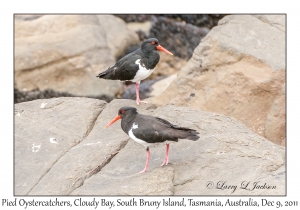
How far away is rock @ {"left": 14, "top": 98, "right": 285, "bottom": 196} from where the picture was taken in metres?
7.57

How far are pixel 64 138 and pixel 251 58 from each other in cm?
411

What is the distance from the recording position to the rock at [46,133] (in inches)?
323

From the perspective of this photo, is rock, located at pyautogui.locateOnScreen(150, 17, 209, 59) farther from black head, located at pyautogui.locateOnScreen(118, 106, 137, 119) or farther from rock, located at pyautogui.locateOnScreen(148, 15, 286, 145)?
black head, located at pyautogui.locateOnScreen(118, 106, 137, 119)

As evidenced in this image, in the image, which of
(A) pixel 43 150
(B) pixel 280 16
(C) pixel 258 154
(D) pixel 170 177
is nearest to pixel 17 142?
(A) pixel 43 150

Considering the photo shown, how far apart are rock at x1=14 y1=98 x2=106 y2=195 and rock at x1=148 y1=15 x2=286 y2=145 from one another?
224cm

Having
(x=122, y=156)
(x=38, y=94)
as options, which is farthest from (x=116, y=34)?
(x=122, y=156)

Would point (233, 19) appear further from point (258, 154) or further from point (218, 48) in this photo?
point (258, 154)

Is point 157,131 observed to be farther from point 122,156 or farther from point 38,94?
point 38,94

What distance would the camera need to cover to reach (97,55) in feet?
49.3

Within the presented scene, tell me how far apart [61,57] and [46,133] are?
591 cm

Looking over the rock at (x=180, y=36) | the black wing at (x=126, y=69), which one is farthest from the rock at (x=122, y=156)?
the rock at (x=180, y=36)

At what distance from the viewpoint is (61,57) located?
1464 centimetres

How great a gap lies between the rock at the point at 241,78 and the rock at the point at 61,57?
354 centimetres

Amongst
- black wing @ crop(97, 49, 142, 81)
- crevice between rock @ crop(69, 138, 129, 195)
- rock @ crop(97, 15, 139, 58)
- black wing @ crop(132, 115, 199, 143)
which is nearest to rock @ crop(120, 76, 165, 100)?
rock @ crop(97, 15, 139, 58)
